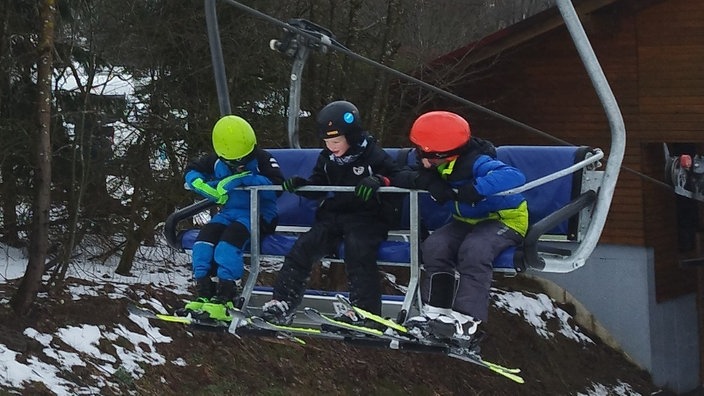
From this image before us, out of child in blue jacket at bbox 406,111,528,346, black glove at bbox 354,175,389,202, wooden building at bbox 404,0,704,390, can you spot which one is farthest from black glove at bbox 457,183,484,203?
wooden building at bbox 404,0,704,390

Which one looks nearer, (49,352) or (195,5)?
(49,352)

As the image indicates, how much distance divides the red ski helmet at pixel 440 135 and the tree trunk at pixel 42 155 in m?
4.02

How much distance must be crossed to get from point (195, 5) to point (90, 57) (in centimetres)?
166

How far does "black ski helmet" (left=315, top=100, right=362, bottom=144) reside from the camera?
5125mm

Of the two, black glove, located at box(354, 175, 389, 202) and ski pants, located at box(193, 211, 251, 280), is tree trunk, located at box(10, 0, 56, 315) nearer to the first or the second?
ski pants, located at box(193, 211, 251, 280)

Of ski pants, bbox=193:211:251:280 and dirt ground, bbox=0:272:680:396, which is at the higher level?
ski pants, bbox=193:211:251:280

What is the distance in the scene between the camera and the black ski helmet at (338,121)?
16.8ft

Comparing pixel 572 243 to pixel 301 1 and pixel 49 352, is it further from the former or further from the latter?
pixel 301 1

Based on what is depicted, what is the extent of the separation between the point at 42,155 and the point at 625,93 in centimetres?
776

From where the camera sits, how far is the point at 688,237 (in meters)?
13.8

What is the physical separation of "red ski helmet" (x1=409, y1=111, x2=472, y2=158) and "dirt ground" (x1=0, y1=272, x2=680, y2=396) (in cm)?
426

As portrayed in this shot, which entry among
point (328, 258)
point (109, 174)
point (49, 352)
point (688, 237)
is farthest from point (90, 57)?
point (688, 237)

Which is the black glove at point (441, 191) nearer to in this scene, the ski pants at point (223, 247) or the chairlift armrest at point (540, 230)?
the chairlift armrest at point (540, 230)

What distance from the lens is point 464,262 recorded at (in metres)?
4.80
